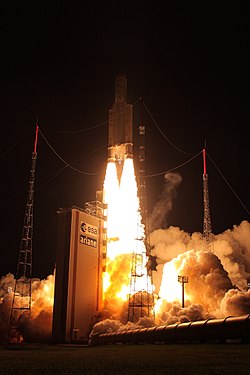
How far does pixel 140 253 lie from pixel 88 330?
13.0m

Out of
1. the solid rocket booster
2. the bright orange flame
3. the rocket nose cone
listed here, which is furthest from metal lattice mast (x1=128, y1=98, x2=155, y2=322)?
the rocket nose cone

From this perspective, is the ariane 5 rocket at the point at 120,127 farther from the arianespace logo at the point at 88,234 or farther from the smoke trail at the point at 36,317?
the smoke trail at the point at 36,317

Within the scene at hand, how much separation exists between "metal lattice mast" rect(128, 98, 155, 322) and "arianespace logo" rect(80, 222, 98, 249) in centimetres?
607

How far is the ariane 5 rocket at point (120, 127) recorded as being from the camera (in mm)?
71125

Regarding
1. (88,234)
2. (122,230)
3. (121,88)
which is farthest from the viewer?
(121,88)

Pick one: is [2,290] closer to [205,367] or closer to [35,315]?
[35,315]

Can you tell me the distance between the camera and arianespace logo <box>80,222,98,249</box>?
64500mm

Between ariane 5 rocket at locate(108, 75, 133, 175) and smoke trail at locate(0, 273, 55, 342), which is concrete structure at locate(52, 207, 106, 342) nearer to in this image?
smoke trail at locate(0, 273, 55, 342)

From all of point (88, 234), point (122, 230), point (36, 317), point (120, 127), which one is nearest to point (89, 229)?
point (88, 234)

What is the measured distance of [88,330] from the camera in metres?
61.9

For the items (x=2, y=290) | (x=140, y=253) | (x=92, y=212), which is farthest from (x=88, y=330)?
(x=2, y=290)

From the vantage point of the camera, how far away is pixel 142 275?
62.3 metres

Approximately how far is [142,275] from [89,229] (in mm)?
9968

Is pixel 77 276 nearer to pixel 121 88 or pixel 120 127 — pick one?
pixel 120 127
